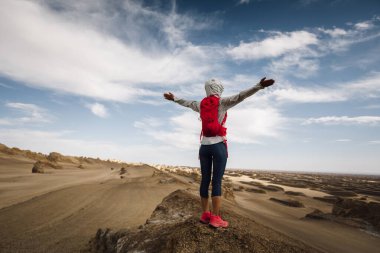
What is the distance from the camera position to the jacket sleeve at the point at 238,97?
393 centimetres

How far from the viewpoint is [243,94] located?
410cm

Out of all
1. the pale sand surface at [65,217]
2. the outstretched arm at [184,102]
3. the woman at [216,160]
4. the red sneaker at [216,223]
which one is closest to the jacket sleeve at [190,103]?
the outstretched arm at [184,102]

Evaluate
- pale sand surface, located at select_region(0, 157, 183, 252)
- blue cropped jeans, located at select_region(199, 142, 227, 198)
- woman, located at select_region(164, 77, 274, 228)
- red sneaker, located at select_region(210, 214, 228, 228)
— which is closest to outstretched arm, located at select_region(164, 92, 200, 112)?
woman, located at select_region(164, 77, 274, 228)

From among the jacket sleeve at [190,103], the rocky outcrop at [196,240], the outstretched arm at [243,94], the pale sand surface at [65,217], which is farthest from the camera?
the pale sand surface at [65,217]

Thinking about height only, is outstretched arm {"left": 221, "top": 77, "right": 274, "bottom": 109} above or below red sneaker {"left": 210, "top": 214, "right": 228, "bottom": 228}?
above

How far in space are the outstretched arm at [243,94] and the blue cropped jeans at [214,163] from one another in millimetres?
640

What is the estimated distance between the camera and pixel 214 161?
13.6ft

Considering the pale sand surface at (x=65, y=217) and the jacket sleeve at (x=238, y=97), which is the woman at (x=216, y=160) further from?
the pale sand surface at (x=65, y=217)

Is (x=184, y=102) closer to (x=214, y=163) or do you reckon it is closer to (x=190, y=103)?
(x=190, y=103)

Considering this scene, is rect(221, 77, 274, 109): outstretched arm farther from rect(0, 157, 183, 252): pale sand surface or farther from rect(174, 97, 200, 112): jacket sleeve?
rect(0, 157, 183, 252): pale sand surface

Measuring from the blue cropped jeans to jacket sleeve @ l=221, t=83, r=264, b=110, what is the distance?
0.63 m

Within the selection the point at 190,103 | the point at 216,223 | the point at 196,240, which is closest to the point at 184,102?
the point at 190,103

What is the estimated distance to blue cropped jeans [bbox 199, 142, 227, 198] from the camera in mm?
4105

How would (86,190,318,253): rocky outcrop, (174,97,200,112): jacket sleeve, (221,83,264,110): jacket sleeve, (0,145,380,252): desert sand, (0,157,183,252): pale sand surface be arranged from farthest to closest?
(0,157,183,252): pale sand surface, (174,97,200,112): jacket sleeve, (221,83,264,110): jacket sleeve, (0,145,380,252): desert sand, (86,190,318,253): rocky outcrop
